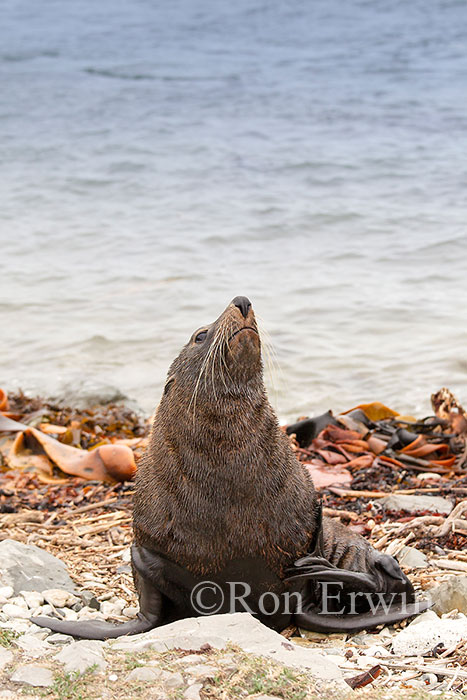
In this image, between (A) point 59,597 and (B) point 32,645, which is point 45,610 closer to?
(A) point 59,597

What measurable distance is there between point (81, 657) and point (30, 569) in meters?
1.51

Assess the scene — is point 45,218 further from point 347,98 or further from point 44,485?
point 44,485

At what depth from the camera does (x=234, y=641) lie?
3246 mm

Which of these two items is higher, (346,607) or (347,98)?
(347,98)

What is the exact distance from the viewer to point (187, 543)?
384cm

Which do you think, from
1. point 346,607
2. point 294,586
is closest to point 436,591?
point 346,607

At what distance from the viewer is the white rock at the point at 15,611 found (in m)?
4.07

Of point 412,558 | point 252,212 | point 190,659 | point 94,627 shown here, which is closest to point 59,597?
point 94,627

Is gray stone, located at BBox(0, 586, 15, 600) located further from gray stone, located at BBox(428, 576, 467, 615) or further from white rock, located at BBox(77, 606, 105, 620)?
gray stone, located at BBox(428, 576, 467, 615)

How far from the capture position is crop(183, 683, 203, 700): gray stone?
2803 millimetres

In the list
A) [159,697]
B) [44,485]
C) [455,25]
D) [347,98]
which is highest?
[455,25]

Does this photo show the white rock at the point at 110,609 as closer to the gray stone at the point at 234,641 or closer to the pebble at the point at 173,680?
the gray stone at the point at 234,641

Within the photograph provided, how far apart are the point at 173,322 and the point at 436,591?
7.95m

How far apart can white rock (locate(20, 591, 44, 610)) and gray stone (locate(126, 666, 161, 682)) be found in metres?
1.38
